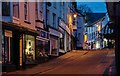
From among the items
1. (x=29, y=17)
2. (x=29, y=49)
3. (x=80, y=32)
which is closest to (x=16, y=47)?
(x=29, y=49)

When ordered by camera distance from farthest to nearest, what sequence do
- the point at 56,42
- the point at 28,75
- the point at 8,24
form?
the point at 56,42, the point at 8,24, the point at 28,75

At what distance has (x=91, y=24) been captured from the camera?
116m

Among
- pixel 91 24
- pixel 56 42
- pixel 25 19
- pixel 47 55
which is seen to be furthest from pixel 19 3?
pixel 91 24

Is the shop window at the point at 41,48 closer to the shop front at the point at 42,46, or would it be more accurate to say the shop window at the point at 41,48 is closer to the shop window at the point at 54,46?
the shop front at the point at 42,46

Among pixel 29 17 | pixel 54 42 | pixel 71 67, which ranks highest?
pixel 29 17

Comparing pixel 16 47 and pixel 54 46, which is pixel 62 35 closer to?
pixel 54 46

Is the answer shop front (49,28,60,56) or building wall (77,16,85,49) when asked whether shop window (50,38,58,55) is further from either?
building wall (77,16,85,49)

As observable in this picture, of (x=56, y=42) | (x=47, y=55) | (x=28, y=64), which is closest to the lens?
(x=28, y=64)

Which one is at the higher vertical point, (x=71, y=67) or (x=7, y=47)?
(x=7, y=47)

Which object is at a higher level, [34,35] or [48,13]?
[48,13]

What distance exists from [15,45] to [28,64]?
9.70 ft

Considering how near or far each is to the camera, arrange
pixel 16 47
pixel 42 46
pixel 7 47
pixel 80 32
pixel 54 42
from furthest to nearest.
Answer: pixel 80 32
pixel 54 42
pixel 42 46
pixel 16 47
pixel 7 47

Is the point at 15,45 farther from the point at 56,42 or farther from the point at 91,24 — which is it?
the point at 91,24

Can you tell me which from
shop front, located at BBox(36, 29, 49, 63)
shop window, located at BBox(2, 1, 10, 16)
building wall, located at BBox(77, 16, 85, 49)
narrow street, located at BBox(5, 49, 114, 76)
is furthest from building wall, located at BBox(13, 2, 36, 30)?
building wall, located at BBox(77, 16, 85, 49)
